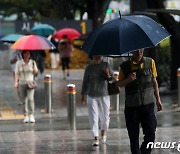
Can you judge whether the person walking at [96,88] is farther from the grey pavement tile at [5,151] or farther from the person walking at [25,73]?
the person walking at [25,73]

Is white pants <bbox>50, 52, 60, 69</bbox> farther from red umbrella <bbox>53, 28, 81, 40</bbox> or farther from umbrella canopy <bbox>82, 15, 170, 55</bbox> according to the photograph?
umbrella canopy <bbox>82, 15, 170, 55</bbox>

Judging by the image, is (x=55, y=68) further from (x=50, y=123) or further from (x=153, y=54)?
(x=50, y=123)

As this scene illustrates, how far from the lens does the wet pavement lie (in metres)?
10.3

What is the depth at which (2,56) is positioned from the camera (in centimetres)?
3322

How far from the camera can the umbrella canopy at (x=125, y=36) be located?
26.6ft

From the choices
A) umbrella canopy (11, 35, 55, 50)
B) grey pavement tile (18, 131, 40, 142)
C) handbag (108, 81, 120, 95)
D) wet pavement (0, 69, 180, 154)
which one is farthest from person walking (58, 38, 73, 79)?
handbag (108, 81, 120, 95)

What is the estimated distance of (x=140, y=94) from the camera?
329 inches

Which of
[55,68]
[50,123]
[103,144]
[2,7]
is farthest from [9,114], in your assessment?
[2,7]

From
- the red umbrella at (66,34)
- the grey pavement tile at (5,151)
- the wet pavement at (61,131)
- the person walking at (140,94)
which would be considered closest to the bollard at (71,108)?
the wet pavement at (61,131)

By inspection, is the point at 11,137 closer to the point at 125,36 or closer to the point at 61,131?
the point at 61,131

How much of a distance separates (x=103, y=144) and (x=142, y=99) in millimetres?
2605

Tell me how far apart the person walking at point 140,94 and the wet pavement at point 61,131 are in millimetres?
1451

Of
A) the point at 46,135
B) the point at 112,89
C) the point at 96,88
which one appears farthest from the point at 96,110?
the point at 46,135

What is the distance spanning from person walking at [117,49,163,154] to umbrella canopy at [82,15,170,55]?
0.78 feet
